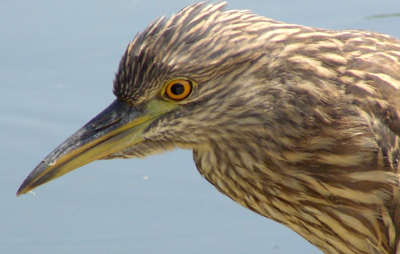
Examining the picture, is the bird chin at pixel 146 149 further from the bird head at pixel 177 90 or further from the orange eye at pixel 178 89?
the orange eye at pixel 178 89

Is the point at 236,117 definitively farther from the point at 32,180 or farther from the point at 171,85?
the point at 32,180

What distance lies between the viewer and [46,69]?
259 inches

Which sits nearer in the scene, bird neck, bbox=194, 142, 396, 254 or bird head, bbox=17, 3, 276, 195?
bird head, bbox=17, 3, 276, 195

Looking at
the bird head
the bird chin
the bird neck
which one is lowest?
the bird neck

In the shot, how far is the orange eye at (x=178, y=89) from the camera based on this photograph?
361 cm

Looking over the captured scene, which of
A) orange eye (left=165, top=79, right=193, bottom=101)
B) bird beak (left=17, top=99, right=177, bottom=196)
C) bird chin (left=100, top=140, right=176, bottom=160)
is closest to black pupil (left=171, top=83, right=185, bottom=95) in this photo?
orange eye (left=165, top=79, right=193, bottom=101)

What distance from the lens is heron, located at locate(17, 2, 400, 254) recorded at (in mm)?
3619

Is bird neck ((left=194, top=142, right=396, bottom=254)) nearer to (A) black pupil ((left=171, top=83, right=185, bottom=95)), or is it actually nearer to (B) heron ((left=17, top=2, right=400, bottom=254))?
(B) heron ((left=17, top=2, right=400, bottom=254))

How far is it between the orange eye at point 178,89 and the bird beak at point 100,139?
0.58 feet

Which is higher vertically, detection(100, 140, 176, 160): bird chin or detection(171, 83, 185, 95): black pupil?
detection(171, 83, 185, 95): black pupil

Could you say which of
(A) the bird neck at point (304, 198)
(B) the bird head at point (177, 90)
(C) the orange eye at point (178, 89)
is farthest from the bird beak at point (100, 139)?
(A) the bird neck at point (304, 198)

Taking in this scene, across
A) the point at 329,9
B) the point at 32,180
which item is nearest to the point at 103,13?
the point at 329,9

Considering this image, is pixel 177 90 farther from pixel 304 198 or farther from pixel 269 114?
pixel 304 198

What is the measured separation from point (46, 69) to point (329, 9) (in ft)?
7.94
